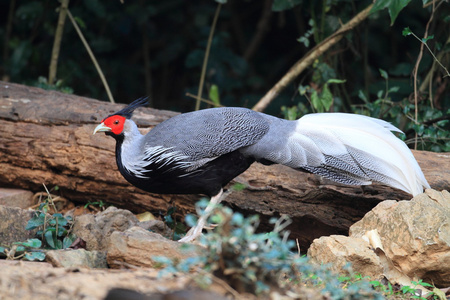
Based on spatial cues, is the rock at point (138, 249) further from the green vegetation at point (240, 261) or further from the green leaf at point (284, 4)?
the green leaf at point (284, 4)

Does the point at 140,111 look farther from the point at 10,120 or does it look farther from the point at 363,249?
the point at 363,249

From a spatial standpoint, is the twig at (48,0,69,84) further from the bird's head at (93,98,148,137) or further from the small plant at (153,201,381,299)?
the small plant at (153,201,381,299)

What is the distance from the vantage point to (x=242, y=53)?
28.5 feet

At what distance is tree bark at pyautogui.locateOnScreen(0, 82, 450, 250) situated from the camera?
395cm

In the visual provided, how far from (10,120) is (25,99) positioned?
239mm

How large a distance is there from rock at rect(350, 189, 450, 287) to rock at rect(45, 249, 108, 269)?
1685 millimetres

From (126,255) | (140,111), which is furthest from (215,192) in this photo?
(140,111)

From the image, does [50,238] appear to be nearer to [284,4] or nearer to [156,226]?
[156,226]

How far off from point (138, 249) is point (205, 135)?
96 centimetres

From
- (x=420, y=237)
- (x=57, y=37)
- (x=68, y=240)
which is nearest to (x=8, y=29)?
(x=57, y=37)

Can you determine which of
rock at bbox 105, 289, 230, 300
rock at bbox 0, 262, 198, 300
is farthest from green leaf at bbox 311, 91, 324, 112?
rock at bbox 105, 289, 230, 300

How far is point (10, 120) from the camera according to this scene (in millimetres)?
4547

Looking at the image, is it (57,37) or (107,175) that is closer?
(107,175)

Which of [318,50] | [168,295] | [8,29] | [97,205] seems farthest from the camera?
[8,29]
